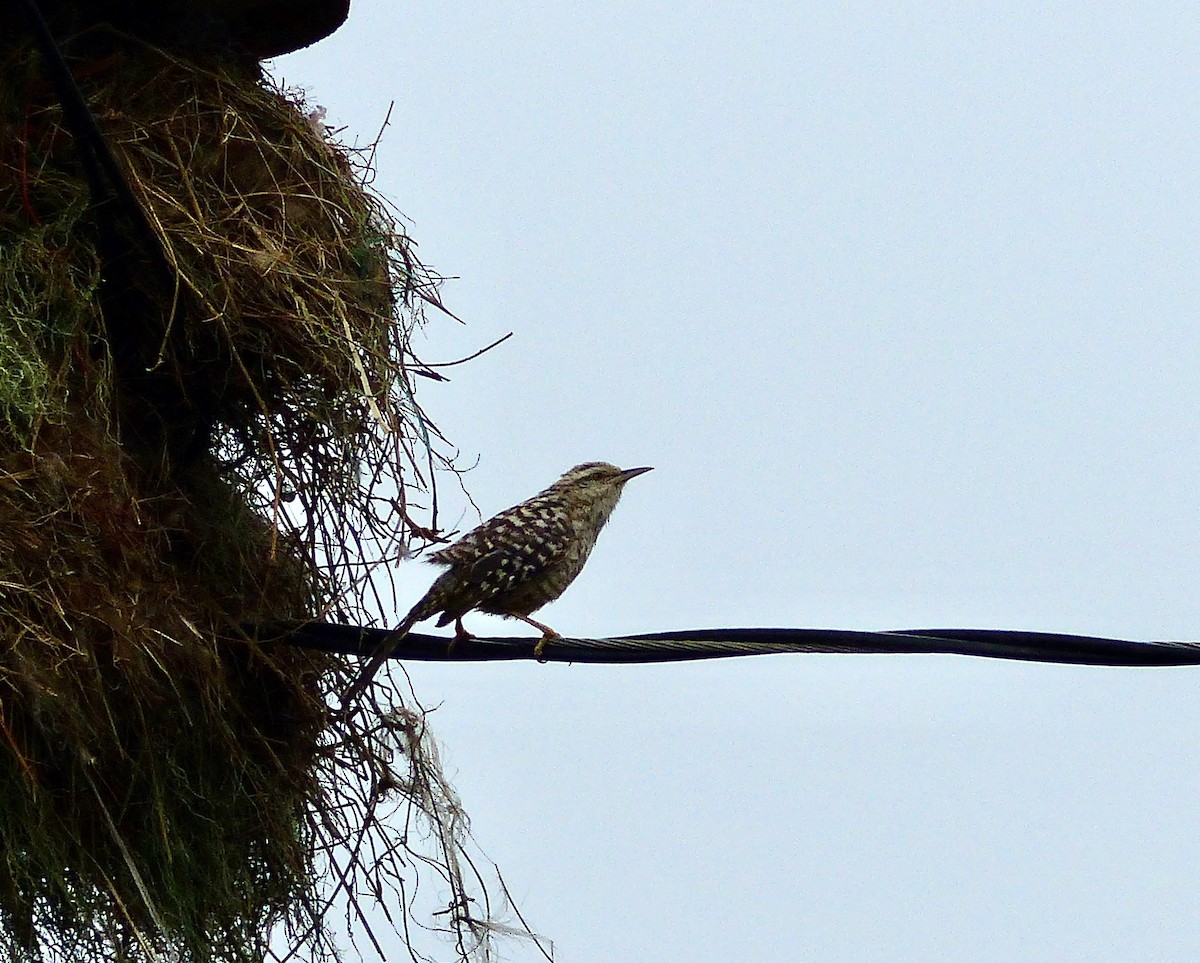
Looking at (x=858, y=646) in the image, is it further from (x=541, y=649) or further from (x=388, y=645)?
(x=388, y=645)

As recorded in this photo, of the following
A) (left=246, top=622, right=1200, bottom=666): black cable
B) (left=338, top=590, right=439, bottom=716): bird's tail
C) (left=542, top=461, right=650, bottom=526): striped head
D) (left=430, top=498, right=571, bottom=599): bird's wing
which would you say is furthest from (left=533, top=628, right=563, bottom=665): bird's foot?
(left=542, top=461, right=650, bottom=526): striped head

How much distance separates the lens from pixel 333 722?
3.97 metres

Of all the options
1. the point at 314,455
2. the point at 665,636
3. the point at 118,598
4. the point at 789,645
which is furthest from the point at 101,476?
the point at 789,645

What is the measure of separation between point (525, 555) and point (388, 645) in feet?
2.80

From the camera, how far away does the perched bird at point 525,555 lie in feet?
14.0

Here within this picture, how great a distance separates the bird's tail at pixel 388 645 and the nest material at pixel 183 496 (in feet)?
0.36

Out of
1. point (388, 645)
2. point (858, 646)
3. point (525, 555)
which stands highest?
point (525, 555)

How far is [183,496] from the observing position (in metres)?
3.89

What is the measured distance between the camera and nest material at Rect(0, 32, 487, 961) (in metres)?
3.44

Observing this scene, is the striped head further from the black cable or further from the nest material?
the black cable

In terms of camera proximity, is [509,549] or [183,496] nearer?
[183,496]

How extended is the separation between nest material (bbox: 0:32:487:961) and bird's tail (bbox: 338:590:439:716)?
0.11 m

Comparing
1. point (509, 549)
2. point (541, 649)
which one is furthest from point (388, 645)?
point (509, 549)

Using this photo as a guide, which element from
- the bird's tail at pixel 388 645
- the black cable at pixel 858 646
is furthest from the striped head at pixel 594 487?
the black cable at pixel 858 646
